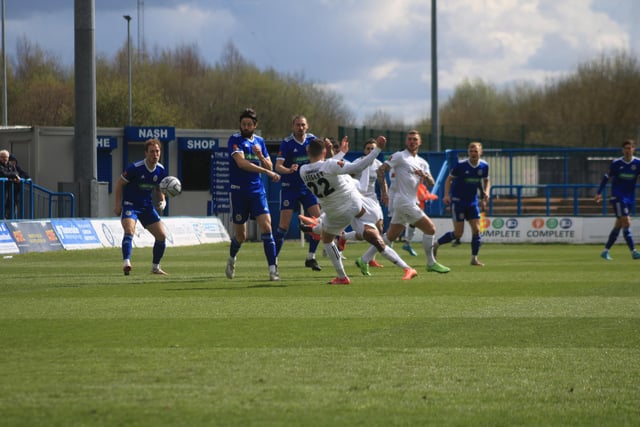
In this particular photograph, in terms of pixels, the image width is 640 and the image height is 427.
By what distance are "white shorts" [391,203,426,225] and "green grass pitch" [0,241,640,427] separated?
1.80 m

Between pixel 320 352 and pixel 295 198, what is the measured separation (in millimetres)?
9805

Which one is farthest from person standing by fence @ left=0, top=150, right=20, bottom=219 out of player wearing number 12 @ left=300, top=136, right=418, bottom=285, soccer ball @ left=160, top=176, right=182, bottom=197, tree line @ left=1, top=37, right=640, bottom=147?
tree line @ left=1, top=37, right=640, bottom=147

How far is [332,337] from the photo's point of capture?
9578 millimetres

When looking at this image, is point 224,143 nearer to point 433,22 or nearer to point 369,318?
point 433,22

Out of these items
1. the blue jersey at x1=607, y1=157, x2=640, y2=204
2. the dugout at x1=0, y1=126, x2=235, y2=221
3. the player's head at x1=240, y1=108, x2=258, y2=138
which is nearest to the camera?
the player's head at x1=240, y1=108, x2=258, y2=138

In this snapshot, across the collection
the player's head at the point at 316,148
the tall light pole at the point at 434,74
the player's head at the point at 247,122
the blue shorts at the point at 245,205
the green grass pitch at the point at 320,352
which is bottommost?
the green grass pitch at the point at 320,352

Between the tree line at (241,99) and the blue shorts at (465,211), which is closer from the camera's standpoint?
the blue shorts at (465,211)

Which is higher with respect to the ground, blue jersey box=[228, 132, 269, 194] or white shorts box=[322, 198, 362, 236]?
blue jersey box=[228, 132, 269, 194]

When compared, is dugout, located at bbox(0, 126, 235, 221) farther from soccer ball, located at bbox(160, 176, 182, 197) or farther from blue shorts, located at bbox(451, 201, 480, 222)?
soccer ball, located at bbox(160, 176, 182, 197)

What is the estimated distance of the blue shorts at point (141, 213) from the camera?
59.0ft

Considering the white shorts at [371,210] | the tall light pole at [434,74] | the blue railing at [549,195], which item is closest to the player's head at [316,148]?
the white shorts at [371,210]

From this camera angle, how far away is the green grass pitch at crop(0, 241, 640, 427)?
252 inches

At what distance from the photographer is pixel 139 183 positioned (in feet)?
58.7

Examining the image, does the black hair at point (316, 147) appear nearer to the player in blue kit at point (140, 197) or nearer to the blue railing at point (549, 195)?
the player in blue kit at point (140, 197)
